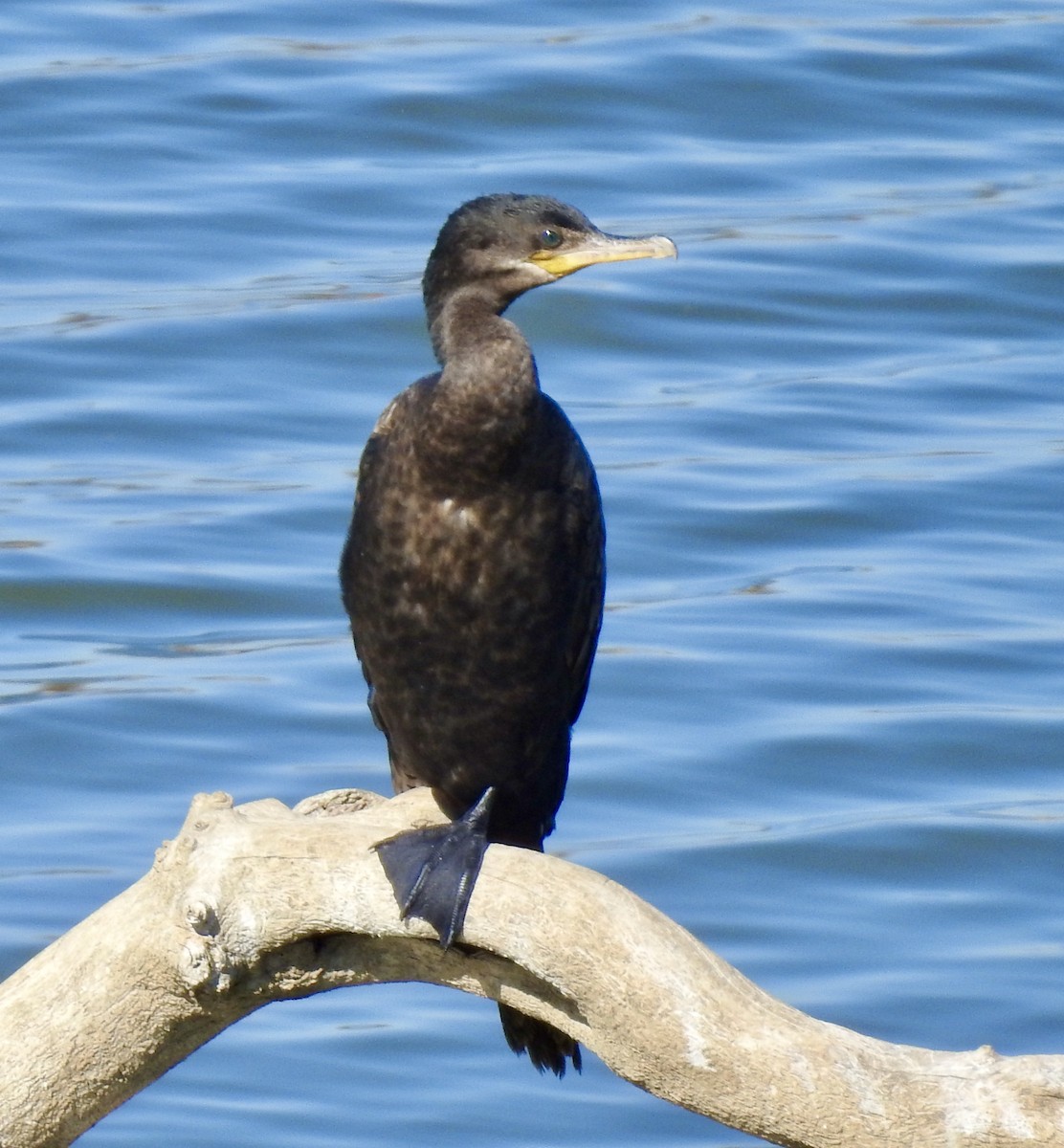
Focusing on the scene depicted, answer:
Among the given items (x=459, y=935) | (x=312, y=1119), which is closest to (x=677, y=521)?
(x=312, y=1119)

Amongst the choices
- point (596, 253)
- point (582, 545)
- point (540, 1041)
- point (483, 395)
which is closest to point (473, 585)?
point (582, 545)

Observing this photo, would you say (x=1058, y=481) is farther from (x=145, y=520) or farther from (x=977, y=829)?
(x=145, y=520)

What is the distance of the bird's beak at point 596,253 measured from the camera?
4.81m

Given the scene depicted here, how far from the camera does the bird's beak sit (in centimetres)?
481

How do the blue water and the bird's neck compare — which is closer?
the bird's neck

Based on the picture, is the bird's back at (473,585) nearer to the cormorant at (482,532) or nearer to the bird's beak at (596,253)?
the cormorant at (482,532)

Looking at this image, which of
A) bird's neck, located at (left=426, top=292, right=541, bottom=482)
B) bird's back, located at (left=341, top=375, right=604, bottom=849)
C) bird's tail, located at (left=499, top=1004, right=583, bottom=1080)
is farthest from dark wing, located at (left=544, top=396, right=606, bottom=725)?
bird's tail, located at (left=499, top=1004, right=583, bottom=1080)

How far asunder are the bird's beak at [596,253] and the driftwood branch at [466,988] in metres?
1.13

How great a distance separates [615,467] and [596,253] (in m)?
5.95

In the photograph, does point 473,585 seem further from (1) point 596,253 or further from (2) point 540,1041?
(2) point 540,1041

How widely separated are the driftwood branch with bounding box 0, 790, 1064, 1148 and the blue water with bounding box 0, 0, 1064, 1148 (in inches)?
113

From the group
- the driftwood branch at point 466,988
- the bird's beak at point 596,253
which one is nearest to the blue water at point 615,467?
the driftwood branch at point 466,988

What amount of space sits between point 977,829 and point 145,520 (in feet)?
12.2

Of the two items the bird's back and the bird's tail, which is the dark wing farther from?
the bird's tail
